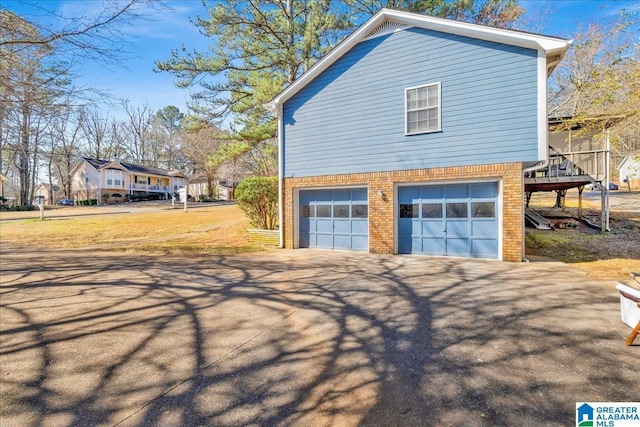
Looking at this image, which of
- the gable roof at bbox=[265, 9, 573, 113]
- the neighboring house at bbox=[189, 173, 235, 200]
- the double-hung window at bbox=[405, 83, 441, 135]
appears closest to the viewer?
the gable roof at bbox=[265, 9, 573, 113]

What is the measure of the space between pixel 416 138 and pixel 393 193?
5.97 ft

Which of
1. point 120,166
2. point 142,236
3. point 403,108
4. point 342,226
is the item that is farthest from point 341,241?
point 120,166

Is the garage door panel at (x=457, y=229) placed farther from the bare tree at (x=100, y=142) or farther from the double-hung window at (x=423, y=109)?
the bare tree at (x=100, y=142)

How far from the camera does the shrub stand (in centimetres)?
1273

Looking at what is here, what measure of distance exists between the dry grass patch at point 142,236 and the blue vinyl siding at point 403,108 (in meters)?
Answer: 4.38

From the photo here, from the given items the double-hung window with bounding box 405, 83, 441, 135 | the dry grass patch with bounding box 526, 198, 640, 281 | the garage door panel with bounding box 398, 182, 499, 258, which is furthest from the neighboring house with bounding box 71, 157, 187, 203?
the dry grass patch with bounding box 526, 198, 640, 281

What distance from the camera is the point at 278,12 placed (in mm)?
15094

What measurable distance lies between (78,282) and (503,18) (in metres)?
21.3

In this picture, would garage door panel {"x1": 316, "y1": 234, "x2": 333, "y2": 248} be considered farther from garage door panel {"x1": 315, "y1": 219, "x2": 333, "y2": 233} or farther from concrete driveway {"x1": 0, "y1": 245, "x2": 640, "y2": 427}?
concrete driveway {"x1": 0, "y1": 245, "x2": 640, "y2": 427}

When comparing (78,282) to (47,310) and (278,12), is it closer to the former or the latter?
(47,310)

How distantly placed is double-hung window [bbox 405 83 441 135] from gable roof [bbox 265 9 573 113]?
63.6 inches

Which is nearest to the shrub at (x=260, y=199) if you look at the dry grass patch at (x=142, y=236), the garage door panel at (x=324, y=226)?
the dry grass patch at (x=142, y=236)

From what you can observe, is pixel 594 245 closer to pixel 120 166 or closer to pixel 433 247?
pixel 433 247

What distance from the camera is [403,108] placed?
9.73m
